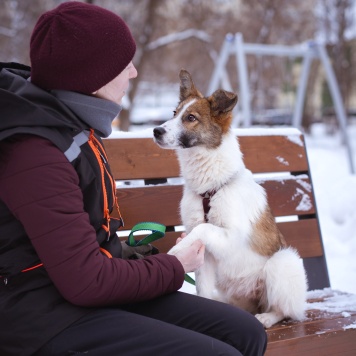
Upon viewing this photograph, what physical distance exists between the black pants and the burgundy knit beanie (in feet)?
2.81

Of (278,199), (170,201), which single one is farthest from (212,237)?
(278,199)

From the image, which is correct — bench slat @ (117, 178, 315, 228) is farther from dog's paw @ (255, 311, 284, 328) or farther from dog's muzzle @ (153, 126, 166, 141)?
dog's paw @ (255, 311, 284, 328)

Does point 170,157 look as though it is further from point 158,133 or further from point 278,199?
point 278,199

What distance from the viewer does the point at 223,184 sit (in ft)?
9.46

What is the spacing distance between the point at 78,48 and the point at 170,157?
1582 mm

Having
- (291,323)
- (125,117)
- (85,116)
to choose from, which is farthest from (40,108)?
(125,117)

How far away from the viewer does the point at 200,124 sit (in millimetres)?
3080

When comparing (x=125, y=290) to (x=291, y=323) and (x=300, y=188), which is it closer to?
(x=291, y=323)

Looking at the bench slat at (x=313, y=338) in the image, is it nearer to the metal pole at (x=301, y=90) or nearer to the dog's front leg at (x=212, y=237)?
the dog's front leg at (x=212, y=237)

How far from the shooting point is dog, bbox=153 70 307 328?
274 centimetres

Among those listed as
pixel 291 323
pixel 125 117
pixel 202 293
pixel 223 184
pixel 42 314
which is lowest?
pixel 291 323

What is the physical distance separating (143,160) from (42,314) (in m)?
1.61

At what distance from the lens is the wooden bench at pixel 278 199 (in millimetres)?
2545

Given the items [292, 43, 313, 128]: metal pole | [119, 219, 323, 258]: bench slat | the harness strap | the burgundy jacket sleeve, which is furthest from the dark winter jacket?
[292, 43, 313, 128]: metal pole
